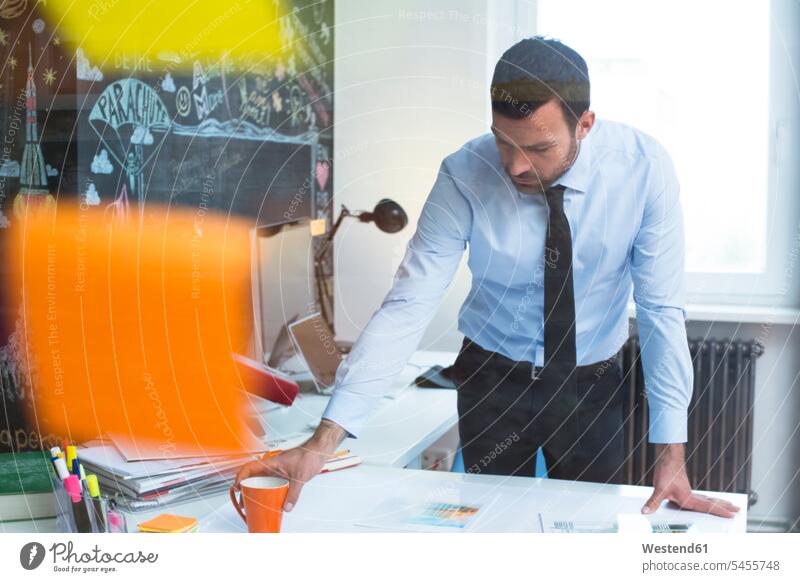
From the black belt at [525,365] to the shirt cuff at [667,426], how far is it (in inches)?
4.9

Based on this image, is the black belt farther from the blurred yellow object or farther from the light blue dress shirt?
the blurred yellow object

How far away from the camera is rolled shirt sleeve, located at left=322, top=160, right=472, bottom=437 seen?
117 cm

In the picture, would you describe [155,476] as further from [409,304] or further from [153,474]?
[409,304]

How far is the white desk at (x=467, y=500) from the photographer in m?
1.09

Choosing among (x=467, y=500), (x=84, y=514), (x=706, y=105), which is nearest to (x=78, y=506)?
(x=84, y=514)

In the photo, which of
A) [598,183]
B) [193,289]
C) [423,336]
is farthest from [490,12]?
[193,289]

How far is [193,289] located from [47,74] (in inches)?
13.0

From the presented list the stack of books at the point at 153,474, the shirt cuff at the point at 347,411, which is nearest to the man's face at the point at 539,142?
the shirt cuff at the point at 347,411

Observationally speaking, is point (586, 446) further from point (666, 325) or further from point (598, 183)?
point (598, 183)

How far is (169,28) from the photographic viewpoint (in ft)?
3.97

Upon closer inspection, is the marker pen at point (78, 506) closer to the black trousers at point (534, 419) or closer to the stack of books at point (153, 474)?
the stack of books at point (153, 474)

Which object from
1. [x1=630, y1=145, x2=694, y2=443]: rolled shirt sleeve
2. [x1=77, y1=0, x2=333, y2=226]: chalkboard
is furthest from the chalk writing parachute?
[x1=630, y1=145, x2=694, y2=443]: rolled shirt sleeve

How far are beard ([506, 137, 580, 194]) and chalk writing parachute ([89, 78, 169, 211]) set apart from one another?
51 centimetres

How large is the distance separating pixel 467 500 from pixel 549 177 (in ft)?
1.39
